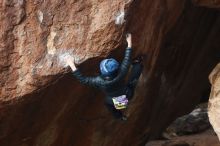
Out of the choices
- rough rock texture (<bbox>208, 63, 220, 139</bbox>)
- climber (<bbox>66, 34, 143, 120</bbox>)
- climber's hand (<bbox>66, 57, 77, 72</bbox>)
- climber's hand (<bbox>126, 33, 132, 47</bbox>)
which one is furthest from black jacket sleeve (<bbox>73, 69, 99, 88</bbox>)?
rough rock texture (<bbox>208, 63, 220, 139</bbox>)

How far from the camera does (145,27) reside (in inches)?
468

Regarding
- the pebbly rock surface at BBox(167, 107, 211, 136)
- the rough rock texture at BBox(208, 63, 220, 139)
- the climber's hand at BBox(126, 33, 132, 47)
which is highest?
the climber's hand at BBox(126, 33, 132, 47)

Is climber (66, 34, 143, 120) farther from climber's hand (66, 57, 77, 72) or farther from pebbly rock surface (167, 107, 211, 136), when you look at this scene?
pebbly rock surface (167, 107, 211, 136)

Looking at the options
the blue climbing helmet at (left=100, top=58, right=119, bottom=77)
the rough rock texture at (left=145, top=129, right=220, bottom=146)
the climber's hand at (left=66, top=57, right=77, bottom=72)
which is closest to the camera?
the blue climbing helmet at (left=100, top=58, right=119, bottom=77)

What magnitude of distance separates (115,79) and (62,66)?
1360 millimetres

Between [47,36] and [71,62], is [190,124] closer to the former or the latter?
[71,62]

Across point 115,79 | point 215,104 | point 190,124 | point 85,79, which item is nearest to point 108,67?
point 115,79

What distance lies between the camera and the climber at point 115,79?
10297 millimetres

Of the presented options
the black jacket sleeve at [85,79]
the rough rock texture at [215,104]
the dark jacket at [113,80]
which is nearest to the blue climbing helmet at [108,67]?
the dark jacket at [113,80]

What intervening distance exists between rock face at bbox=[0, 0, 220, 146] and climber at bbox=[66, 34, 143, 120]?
51 cm

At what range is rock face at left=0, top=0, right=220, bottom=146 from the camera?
35.6ft

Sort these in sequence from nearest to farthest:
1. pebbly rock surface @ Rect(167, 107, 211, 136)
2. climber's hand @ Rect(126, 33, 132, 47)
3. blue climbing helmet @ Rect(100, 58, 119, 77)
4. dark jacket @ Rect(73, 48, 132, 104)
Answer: blue climbing helmet @ Rect(100, 58, 119, 77) → dark jacket @ Rect(73, 48, 132, 104) → climber's hand @ Rect(126, 33, 132, 47) → pebbly rock surface @ Rect(167, 107, 211, 136)

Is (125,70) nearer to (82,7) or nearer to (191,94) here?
(82,7)

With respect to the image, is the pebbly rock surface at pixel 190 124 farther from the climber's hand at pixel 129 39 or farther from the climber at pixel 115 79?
the climber's hand at pixel 129 39
